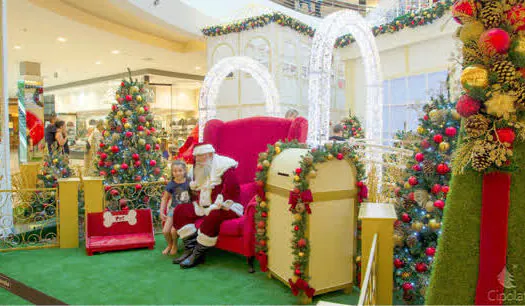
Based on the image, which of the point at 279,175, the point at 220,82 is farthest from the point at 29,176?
the point at 279,175

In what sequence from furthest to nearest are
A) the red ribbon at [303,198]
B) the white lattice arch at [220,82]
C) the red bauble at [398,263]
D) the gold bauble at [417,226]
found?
the white lattice arch at [220,82], the red ribbon at [303,198], the red bauble at [398,263], the gold bauble at [417,226]

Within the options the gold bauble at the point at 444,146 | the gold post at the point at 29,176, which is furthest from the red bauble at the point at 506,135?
the gold post at the point at 29,176

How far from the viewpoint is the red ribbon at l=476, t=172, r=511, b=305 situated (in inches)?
52.6

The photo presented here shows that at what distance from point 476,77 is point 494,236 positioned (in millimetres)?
571

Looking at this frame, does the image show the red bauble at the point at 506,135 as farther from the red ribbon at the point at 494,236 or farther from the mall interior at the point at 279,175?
the red ribbon at the point at 494,236

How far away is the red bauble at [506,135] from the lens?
134cm

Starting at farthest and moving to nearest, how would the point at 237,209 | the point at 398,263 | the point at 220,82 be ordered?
1. the point at 220,82
2. the point at 237,209
3. the point at 398,263

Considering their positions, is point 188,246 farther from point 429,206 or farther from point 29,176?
point 29,176

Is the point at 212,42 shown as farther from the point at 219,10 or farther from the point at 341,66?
the point at 341,66

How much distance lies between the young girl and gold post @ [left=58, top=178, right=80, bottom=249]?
44.9 inches

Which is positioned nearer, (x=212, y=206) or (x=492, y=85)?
(x=492, y=85)

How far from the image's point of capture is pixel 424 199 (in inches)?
99.5

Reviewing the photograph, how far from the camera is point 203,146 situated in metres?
4.05

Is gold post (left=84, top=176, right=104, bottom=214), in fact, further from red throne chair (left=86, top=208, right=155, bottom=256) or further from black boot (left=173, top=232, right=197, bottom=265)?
black boot (left=173, top=232, right=197, bottom=265)
